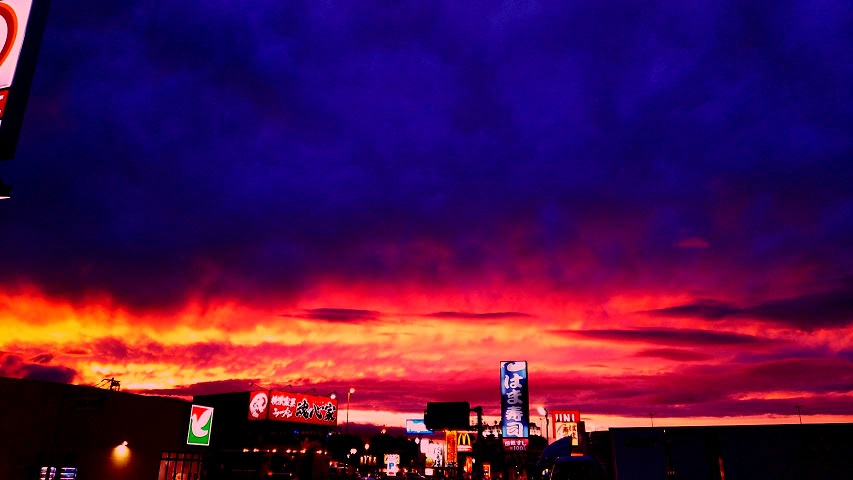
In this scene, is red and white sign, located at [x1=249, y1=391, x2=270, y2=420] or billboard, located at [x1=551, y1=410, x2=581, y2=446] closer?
red and white sign, located at [x1=249, y1=391, x2=270, y2=420]

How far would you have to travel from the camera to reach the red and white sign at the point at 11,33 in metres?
9.81

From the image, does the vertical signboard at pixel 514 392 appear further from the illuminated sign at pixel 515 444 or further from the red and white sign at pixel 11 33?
the red and white sign at pixel 11 33

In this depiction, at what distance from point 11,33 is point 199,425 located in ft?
105

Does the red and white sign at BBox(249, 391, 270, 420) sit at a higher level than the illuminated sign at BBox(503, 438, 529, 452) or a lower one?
higher

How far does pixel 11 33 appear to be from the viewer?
10.1 m

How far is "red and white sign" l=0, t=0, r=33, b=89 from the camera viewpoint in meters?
9.81

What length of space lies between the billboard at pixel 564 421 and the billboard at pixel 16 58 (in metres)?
63.2

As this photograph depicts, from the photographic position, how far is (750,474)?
26.0 m

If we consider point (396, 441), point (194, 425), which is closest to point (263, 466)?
point (194, 425)

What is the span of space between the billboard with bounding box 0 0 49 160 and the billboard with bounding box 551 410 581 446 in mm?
63175

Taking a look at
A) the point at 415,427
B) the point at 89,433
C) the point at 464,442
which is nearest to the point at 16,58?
the point at 89,433

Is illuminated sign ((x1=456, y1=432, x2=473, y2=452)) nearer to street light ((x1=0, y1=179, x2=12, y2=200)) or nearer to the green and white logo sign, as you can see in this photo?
the green and white logo sign

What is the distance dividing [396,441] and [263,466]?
144153mm

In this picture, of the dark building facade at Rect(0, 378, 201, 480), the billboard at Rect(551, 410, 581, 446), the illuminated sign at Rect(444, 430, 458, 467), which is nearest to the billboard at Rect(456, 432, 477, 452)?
the illuminated sign at Rect(444, 430, 458, 467)
